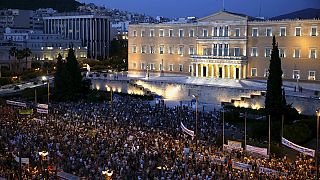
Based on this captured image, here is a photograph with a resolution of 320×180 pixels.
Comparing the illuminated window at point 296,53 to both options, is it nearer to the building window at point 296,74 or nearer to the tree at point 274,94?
the building window at point 296,74

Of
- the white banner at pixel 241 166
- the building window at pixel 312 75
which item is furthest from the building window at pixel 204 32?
the white banner at pixel 241 166

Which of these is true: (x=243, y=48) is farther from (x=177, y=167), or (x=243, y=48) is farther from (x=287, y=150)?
(x=177, y=167)

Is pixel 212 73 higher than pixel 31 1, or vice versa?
pixel 31 1

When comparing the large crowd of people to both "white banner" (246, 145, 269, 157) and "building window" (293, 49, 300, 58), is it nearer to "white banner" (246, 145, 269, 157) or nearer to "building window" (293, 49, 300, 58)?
"white banner" (246, 145, 269, 157)

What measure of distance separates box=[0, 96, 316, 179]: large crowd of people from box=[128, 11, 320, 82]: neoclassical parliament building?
2242 centimetres

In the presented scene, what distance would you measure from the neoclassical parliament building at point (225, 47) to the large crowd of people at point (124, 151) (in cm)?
2242

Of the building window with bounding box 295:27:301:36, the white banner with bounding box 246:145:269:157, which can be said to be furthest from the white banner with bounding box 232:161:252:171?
the building window with bounding box 295:27:301:36

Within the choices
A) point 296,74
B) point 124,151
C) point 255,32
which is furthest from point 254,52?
point 124,151

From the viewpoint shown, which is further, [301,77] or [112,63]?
[112,63]

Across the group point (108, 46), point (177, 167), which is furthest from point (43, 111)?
point (108, 46)

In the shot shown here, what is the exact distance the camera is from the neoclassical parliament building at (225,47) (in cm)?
6019

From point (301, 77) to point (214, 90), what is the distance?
477 inches

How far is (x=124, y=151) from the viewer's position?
97.7ft

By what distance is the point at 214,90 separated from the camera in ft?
189
